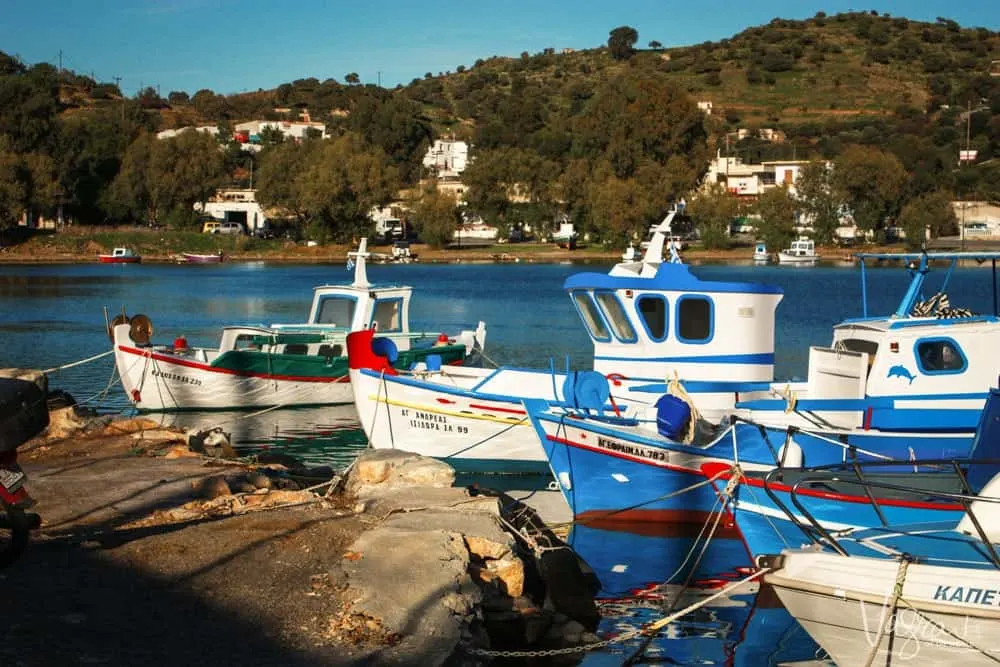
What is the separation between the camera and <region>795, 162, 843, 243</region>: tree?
360 ft

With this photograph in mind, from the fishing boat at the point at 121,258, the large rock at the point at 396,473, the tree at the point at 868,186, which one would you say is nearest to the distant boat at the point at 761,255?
the tree at the point at 868,186

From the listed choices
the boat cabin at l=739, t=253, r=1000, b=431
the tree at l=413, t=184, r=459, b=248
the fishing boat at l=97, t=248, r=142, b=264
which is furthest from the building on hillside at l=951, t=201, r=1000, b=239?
the boat cabin at l=739, t=253, r=1000, b=431

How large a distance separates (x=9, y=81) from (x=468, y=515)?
126310 millimetres

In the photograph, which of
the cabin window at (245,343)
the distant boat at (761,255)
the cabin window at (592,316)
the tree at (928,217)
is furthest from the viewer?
the distant boat at (761,255)

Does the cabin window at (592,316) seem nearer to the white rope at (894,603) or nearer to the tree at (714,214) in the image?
the white rope at (894,603)

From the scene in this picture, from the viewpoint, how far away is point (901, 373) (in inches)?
682

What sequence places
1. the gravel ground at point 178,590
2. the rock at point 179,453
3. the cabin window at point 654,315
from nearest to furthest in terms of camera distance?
the gravel ground at point 178,590
the rock at point 179,453
the cabin window at point 654,315

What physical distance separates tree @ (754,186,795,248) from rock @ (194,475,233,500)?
98626mm

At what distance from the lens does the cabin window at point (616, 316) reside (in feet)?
65.7

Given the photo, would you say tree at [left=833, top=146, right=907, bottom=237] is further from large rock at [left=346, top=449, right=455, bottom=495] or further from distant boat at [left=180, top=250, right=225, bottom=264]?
large rock at [left=346, top=449, right=455, bottom=495]

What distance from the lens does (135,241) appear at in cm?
11356

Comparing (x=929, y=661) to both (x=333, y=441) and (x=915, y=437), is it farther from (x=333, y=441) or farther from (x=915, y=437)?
(x=333, y=441)

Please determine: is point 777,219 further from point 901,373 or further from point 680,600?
point 680,600

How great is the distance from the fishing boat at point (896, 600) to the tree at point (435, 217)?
104 m
